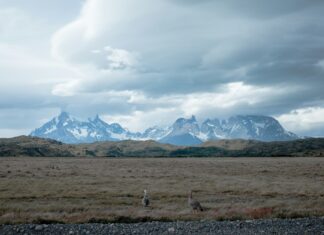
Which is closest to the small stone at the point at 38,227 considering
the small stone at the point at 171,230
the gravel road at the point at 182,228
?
the gravel road at the point at 182,228

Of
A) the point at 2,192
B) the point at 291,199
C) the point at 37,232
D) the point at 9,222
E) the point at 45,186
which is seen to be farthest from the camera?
the point at 45,186

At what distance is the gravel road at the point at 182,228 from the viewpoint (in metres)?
17.2

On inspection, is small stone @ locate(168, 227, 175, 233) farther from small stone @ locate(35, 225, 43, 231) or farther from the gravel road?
small stone @ locate(35, 225, 43, 231)

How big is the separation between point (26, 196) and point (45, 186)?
23.6 ft

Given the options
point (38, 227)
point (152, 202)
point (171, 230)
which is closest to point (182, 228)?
point (171, 230)

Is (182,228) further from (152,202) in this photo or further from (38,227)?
(152,202)

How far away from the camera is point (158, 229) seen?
1795cm

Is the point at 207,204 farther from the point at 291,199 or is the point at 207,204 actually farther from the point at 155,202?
the point at 291,199

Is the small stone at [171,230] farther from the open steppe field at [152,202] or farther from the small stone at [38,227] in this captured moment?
the small stone at [38,227]

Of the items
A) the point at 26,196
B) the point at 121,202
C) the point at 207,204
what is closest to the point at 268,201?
the point at 207,204

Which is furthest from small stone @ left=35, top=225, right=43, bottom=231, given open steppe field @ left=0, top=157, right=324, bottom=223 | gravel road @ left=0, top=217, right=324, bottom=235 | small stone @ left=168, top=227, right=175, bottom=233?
small stone @ left=168, top=227, right=175, bottom=233

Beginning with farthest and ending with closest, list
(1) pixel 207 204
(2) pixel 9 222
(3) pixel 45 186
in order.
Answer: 1. (3) pixel 45 186
2. (1) pixel 207 204
3. (2) pixel 9 222

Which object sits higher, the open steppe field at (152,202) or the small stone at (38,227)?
the small stone at (38,227)

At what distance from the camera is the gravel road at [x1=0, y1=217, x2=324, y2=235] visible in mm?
17250
